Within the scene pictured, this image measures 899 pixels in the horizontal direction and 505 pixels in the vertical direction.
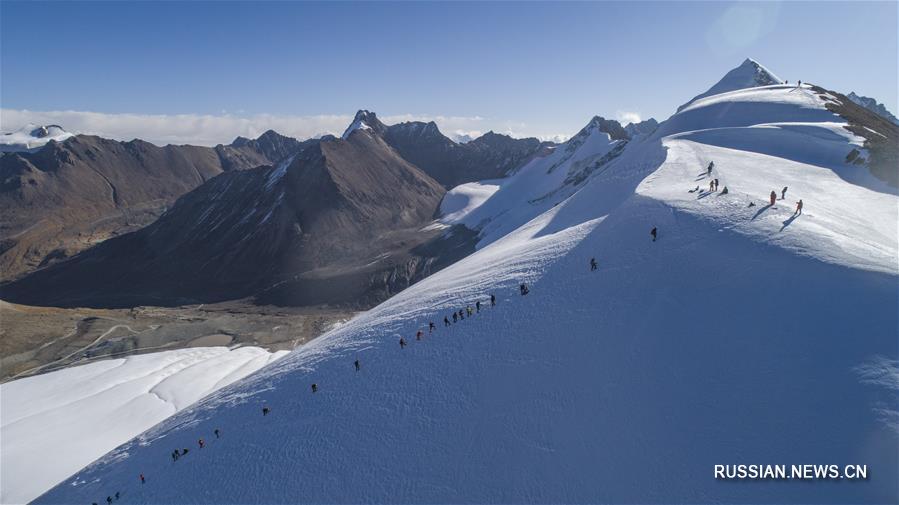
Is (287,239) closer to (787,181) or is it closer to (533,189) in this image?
(533,189)

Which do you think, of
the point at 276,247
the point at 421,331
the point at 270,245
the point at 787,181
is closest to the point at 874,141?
the point at 787,181

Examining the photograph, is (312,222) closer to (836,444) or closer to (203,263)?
(203,263)

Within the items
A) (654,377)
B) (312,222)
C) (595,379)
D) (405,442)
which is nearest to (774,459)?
(654,377)

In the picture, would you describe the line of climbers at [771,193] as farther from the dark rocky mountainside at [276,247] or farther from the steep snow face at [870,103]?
the steep snow face at [870,103]

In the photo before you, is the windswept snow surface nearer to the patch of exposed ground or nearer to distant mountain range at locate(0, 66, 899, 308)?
the patch of exposed ground

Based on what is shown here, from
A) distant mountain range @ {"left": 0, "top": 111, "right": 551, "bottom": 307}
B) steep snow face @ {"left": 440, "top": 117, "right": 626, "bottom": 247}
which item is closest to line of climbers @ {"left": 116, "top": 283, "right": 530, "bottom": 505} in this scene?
steep snow face @ {"left": 440, "top": 117, "right": 626, "bottom": 247}

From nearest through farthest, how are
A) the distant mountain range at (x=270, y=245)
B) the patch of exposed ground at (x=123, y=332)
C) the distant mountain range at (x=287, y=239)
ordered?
the patch of exposed ground at (x=123, y=332), the distant mountain range at (x=287, y=239), the distant mountain range at (x=270, y=245)

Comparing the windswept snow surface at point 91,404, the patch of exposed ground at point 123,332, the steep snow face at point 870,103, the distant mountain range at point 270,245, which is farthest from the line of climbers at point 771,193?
the steep snow face at point 870,103
